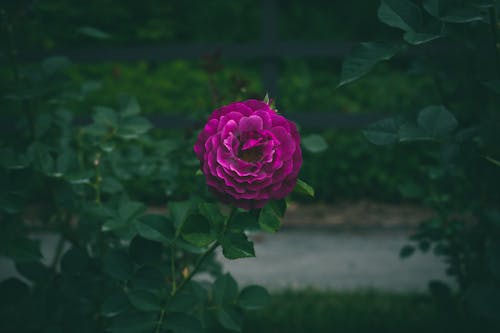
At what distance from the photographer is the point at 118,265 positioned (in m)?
1.39

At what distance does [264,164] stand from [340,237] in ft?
11.0

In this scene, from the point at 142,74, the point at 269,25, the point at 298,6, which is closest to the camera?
the point at 269,25

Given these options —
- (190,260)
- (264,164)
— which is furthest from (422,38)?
(190,260)

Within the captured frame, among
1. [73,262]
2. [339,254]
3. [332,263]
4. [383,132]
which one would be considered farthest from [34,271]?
[339,254]

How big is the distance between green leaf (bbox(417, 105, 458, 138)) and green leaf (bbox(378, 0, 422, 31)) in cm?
23

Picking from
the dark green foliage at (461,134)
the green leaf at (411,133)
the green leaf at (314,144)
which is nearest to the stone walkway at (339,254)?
the dark green foliage at (461,134)

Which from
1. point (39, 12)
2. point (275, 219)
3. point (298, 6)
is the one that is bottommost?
point (298, 6)

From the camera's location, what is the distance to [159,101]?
6125 mm

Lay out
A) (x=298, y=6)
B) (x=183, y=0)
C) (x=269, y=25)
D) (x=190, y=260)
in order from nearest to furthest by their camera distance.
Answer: (x=190, y=260), (x=269, y=25), (x=183, y=0), (x=298, y=6)

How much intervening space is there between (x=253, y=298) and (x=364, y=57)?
0.70 metres

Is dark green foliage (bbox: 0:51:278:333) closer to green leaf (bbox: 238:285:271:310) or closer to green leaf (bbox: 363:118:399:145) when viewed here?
green leaf (bbox: 238:285:271:310)

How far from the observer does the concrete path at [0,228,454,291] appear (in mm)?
3348

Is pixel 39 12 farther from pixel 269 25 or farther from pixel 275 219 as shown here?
pixel 269 25

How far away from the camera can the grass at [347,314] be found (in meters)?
2.41
